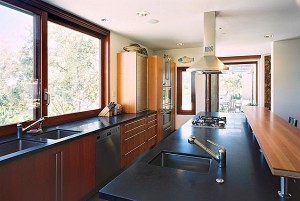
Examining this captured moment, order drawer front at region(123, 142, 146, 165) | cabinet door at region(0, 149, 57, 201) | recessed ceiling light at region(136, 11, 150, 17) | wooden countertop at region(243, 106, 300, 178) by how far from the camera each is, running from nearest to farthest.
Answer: wooden countertop at region(243, 106, 300, 178), cabinet door at region(0, 149, 57, 201), recessed ceiling light at region(136, 11, 150, 17), drawer front at region(123, 142, 146, 165)

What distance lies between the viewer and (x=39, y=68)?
269 cm

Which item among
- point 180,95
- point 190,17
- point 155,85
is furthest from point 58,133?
point 180,95

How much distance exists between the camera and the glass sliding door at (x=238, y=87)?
24.0 ft

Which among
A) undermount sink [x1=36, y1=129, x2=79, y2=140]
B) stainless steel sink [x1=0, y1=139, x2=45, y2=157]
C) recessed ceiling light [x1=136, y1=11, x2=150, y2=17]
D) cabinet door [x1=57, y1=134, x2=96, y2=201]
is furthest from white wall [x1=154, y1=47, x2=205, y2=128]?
stainless steel sink [x1=0, y1=139, x2=45, y2=157]

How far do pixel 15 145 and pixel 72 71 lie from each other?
1542mm

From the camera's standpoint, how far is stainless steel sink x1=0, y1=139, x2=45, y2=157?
198 cm

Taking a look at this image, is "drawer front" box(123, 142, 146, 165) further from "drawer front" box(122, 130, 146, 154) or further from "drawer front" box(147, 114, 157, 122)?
"drawer front" box(147, 114, 157, 122)

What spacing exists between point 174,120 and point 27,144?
14.9 ft

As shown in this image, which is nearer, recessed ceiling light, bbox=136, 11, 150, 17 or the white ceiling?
the white ceiling

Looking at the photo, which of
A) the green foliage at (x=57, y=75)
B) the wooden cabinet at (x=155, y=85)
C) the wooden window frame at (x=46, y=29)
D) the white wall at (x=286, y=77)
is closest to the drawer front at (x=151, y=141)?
the wooden cabinet at (x=155, y=85)

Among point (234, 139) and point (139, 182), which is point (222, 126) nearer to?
point (234, 139)

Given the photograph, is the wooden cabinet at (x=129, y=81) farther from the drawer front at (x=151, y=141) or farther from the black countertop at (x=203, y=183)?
the black countertop at (x=203, y=183)

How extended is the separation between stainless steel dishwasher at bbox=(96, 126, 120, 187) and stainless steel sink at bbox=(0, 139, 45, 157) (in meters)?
0.76

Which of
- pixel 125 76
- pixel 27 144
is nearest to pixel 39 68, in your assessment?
pixel 27 144
